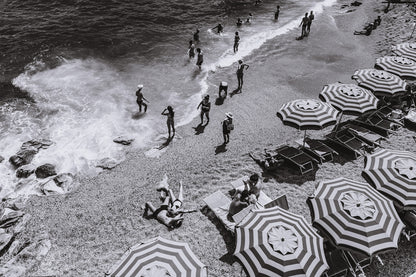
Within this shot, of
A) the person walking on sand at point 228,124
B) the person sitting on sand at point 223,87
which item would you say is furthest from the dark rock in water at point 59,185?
the person sitting on sand at point 223,87

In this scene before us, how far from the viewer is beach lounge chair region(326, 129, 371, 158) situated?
13484mm

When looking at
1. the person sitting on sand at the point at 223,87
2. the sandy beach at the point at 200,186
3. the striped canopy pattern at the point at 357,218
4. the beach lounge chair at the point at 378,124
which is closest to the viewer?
the striped canopy pattern at the point at 357,218

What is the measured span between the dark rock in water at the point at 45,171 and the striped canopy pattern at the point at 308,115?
448 inches

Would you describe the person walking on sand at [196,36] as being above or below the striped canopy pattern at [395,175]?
below

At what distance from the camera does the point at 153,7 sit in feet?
128

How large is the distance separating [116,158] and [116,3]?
32.3 m

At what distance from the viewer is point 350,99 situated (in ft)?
43.2

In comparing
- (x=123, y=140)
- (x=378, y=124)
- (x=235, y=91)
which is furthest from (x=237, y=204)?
(x=235, y=91)

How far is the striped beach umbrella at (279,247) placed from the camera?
22.8 feet

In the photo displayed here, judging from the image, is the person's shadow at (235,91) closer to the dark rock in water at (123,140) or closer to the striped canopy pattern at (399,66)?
the dark rock in water at (123,140)

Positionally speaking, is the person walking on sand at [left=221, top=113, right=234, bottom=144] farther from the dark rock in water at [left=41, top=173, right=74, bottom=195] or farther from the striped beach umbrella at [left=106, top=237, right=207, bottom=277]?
the striped beach umbrella at [left=106, top=237, right=207, bottom=277]

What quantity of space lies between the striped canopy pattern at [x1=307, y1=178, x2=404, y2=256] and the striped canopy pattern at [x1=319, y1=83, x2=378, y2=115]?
5.10 meters

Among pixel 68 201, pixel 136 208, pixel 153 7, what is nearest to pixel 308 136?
pixel 136 208

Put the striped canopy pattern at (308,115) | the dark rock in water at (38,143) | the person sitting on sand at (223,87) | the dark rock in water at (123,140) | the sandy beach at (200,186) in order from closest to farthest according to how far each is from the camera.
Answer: the sandy beach at (200,186)
the striped canopy pattern at (308,115)
the dark rock in water at (38,143)
the dark rock in water at (123,140)
the person sitting on sand at (223,87)
